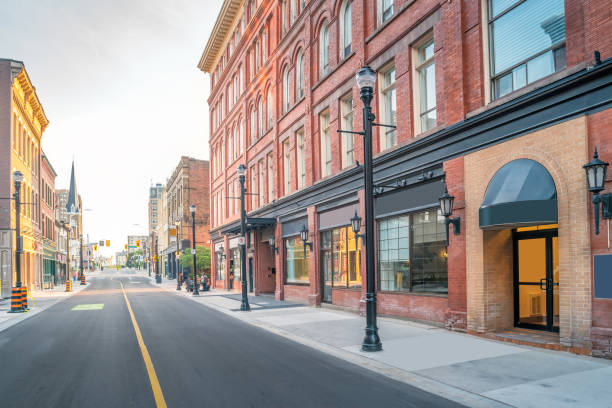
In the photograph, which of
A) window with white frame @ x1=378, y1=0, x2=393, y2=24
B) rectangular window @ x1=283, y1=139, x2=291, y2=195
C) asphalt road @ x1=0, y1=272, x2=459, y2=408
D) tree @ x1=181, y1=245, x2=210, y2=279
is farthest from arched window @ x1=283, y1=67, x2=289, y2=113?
tree @ x1=181, y1=245, x2=210, y2=279

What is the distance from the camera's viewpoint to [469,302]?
12648 millimetres

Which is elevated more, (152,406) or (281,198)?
(281,198)

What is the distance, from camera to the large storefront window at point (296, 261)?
24.4m

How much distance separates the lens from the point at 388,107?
17.5 meters

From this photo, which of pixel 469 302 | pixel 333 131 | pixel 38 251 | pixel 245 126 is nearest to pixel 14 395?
pixel 469 302

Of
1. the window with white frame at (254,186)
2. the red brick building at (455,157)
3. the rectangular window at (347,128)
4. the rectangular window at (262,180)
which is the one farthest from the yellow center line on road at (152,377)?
the window with white frame at (254,186)

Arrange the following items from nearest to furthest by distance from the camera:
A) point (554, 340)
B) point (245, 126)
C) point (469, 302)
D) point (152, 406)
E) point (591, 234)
A: point (152, 406)
point (591, 234)
point (554, 340)
point (469, 302)
point (245, 126)

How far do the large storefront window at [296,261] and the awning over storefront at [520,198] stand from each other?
13371 millimetres

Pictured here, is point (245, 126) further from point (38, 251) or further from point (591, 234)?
point (591, 234)

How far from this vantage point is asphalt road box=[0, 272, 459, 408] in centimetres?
738

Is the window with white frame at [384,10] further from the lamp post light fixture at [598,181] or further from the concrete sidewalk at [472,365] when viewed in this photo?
the concrete sidewalk at [472,365]

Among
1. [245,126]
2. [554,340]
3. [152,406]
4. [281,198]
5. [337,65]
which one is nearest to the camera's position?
[152,406]

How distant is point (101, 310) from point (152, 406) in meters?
18.1

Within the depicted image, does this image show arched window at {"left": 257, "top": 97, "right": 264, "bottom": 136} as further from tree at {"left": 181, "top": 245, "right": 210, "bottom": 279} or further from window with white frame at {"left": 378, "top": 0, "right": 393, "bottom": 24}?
tree at {"left": 181, "top": 245, "right": 210, "bottom": 279}
